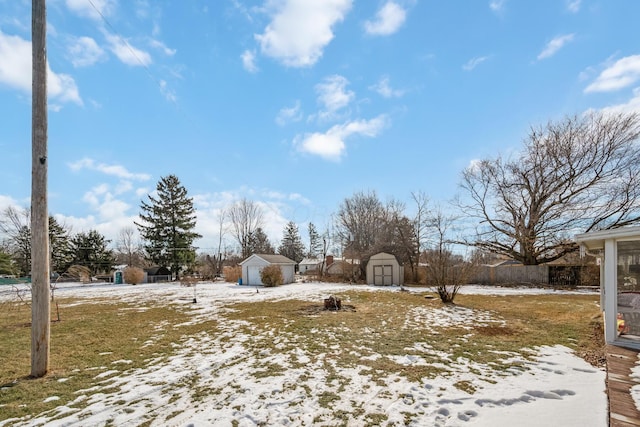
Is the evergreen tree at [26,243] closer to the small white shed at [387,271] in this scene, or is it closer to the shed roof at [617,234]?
the small white shed at [387,271]

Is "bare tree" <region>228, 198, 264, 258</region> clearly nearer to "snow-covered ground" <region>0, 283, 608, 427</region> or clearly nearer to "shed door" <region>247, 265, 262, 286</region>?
"shed door" <region>247, 265, 262, 286</region>

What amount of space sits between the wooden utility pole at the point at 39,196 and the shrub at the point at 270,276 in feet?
59.0

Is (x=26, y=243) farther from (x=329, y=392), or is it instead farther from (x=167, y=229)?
(x=329, y=392)

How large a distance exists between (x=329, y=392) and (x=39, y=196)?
203 inches

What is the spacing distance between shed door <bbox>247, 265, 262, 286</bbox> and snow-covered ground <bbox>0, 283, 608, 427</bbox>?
65.0ft

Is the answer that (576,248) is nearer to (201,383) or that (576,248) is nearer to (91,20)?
(201,383)

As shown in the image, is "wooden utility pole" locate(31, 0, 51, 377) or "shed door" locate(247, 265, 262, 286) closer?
"wooden utility pole" locate(31, 0, 51, 377)

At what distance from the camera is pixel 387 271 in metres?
22.7

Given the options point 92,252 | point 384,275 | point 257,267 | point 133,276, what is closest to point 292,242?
point 133,276

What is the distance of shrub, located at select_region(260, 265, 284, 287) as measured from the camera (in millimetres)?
22547

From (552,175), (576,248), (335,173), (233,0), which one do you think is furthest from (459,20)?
(576,248)

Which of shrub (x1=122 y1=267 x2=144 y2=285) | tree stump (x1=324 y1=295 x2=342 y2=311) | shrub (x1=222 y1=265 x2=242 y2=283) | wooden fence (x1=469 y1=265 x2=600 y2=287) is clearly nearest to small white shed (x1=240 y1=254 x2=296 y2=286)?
Answer: shrub (x1=222 y1=265 x2=242 y2=283)

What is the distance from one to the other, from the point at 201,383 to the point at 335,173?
56.3ft

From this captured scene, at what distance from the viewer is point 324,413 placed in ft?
10.8
